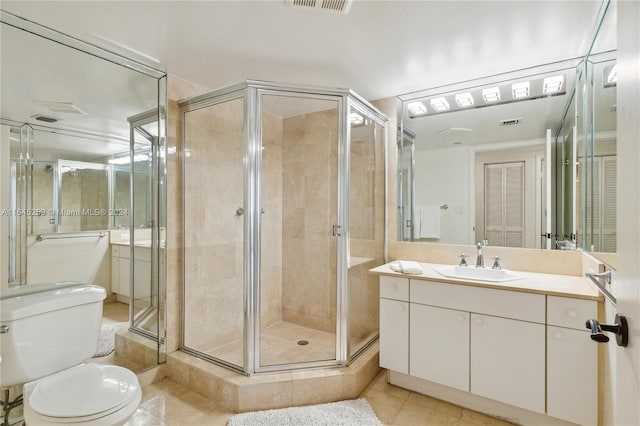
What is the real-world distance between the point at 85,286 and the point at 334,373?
1.68m

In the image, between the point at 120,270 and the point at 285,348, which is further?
the point at 285,348

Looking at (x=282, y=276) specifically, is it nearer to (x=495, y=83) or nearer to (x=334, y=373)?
(x=334, y=373)

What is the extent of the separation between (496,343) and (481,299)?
26 cm

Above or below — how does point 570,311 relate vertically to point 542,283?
below

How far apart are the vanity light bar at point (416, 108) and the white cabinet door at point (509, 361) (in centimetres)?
170

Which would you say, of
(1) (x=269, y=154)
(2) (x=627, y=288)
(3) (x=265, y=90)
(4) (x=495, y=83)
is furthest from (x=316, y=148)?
(2) (x=627, y=288)

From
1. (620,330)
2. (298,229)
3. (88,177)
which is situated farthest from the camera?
(298,229)

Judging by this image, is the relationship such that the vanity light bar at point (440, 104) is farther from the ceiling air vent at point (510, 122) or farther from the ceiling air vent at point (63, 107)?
the ceiling air vent at point (63, 107)

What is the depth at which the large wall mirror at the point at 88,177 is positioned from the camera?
65.6 inches

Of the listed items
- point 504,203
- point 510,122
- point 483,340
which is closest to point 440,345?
point 483,340

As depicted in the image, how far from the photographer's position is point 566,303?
1.66m

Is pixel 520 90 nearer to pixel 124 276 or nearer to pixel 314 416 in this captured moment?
pixel 314 416

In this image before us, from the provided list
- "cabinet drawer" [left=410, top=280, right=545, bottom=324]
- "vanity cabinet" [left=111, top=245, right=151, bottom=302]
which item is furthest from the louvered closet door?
"vanity cabinet" [left=111, top=245, right=151, bottom=302]

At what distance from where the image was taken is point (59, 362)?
64.6 inches
